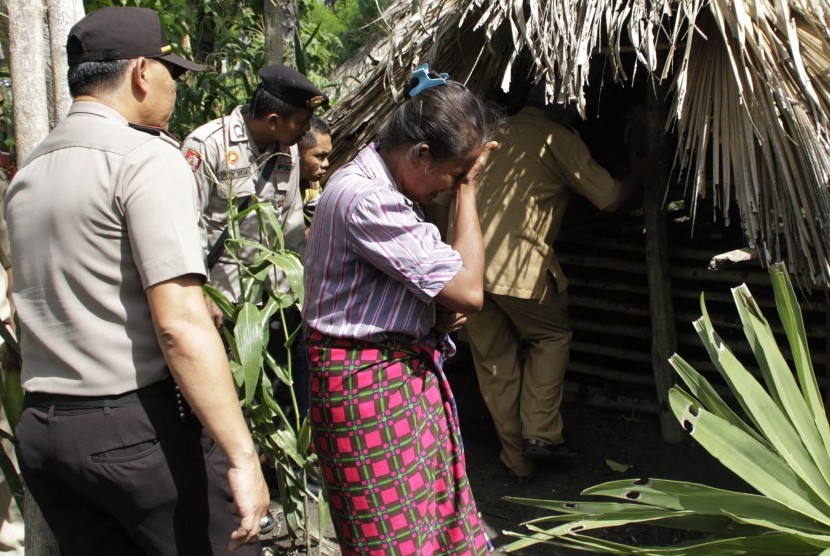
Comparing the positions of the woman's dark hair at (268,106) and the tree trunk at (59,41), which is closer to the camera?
the tree trunk at (59,41)

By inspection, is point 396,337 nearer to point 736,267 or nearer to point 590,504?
point 590,504

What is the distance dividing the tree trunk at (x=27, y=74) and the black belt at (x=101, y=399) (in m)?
1.01

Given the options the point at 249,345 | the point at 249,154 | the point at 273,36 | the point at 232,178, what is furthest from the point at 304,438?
the point at 273,36

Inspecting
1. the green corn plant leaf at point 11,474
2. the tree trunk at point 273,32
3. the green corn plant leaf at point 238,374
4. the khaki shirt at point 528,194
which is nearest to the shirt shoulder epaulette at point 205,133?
the tree trunk at point 273,32

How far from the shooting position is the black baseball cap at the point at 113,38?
1.75 meters

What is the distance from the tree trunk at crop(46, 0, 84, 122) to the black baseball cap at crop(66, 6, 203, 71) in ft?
2.39

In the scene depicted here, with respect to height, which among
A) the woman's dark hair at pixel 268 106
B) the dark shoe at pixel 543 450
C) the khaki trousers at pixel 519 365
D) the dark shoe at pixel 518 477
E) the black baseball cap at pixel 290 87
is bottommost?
the dark shoe at pixel 518 477

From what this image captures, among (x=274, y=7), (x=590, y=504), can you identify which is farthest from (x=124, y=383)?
(x=274, y=7)

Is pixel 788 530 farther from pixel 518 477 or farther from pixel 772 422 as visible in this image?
pixel 518 477

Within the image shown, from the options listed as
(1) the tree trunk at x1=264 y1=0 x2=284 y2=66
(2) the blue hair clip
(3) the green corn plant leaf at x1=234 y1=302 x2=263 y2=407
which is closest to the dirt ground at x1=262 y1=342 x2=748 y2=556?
(3) the green corn plant leaf at x1=234 y1=302 x2=263 y2=407

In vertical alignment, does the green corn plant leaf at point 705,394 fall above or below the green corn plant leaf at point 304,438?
above

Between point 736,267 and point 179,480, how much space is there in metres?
3.12

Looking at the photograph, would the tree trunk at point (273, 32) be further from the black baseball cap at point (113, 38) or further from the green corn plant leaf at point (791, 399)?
the green corn plant leaf at point (791, 399)

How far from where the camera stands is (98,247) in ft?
5.53
